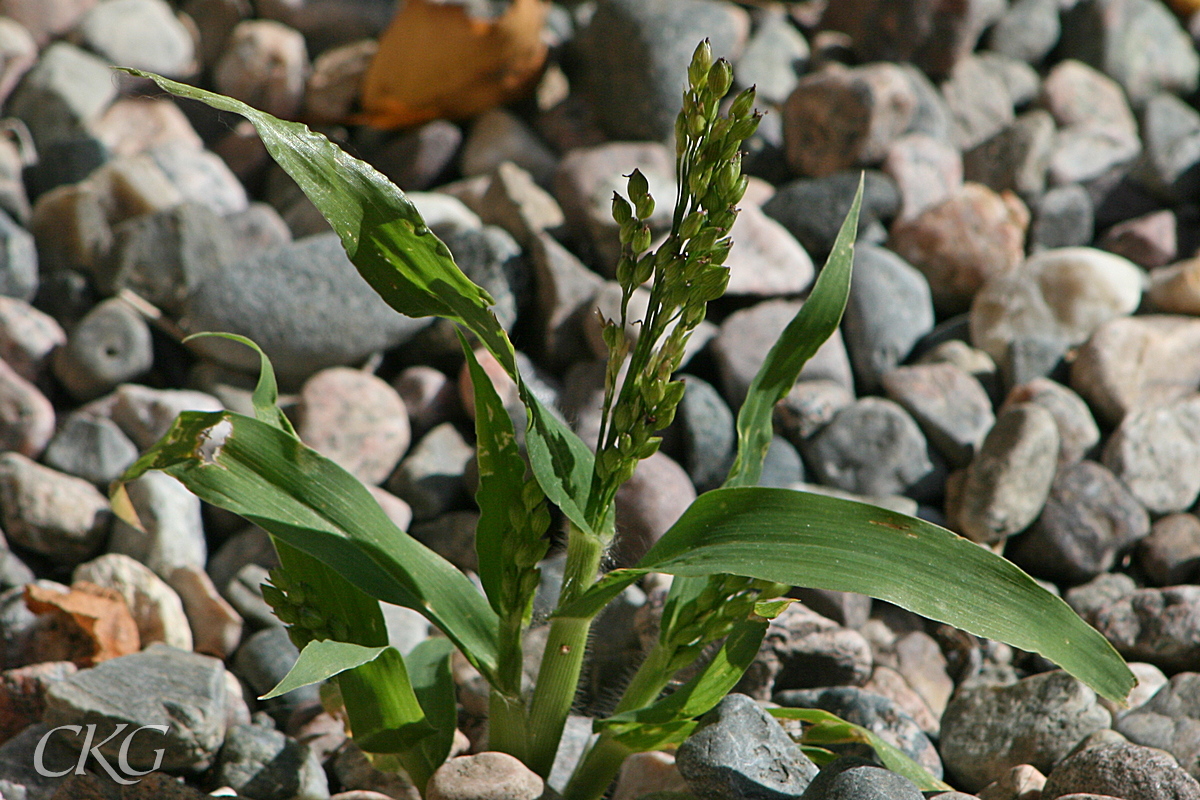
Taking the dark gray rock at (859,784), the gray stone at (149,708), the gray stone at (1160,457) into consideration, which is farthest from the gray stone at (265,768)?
the gray stone at (1160,457)

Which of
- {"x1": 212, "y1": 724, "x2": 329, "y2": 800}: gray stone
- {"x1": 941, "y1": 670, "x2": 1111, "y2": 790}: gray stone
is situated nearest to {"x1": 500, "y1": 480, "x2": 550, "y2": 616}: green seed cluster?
{"x1": 212, "y1": 724, "x2": 329, "y2": 800}: gray stone

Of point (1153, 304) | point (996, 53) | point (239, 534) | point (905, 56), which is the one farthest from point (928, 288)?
point (239, 534)

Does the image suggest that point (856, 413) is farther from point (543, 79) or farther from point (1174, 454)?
point (543, 79)

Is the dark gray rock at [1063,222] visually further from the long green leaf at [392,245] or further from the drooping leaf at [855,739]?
the long green leaf at [392,245]

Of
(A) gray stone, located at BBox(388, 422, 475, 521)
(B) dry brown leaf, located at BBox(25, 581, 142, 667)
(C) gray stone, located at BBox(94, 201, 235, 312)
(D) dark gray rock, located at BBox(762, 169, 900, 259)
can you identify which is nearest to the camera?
(B) dry brown leaf, located at BBox(25, 581, 142, 667)

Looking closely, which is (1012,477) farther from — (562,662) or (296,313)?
(296,313)

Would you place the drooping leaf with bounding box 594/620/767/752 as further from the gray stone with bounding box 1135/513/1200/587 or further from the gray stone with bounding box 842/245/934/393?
the gray stone with bounding box 842/245/934/393
